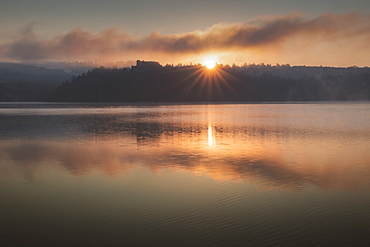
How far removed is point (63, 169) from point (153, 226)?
12.0m

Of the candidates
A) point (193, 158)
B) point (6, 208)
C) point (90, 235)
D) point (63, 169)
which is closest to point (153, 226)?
point (90, 235)

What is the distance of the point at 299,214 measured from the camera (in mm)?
12500

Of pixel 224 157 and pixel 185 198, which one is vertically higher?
pixel 185 198

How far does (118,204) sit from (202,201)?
3.53 metres

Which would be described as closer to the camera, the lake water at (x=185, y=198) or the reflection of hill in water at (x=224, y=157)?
the lake water at (x=185, y=198)

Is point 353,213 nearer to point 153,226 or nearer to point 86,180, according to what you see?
point 153,226

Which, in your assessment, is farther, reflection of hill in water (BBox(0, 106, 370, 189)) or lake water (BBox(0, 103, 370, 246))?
reflection of hill in water (BBox(0, 106, 370, 189))

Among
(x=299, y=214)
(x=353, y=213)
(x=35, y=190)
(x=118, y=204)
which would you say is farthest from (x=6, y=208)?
(x=353, y=213)

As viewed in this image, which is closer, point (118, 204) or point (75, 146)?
point (118, 204)

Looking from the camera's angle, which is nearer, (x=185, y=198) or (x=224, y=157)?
(x=185, y=198)

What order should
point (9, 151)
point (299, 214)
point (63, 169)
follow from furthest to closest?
point (9, 151)
point (63, 169)
point (299, 214)

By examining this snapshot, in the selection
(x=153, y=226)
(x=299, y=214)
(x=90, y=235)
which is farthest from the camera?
(x=299, y=214)

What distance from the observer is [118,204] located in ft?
45.2

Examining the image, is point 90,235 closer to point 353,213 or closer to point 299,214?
point 299,214
